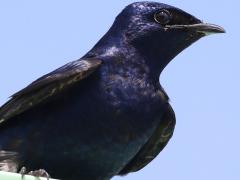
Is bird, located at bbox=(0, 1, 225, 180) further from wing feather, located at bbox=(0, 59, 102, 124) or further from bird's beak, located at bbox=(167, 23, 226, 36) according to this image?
bird's beak, located at bbox=(167, 23, 226, 36)

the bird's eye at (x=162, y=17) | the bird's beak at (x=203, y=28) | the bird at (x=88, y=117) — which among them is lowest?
the bird at (x=88, y=117)

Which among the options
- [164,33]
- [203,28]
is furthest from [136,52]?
[203,28]

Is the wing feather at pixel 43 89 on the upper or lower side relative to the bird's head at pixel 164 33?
lower

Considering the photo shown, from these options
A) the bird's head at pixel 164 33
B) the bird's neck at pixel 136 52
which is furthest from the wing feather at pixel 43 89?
the bird's head at pixel 164 33

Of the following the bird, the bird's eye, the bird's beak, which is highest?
the bird's eye

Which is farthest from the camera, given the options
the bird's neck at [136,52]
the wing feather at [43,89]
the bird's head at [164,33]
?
the bird's head at [164,33]

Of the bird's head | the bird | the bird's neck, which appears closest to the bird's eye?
the bird's head

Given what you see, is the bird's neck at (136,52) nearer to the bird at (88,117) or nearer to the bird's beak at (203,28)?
the bird at (88,117)
